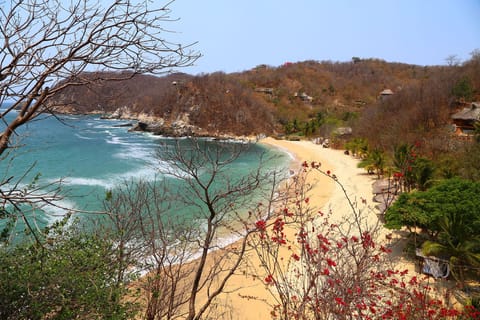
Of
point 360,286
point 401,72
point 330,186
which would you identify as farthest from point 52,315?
point 401,72

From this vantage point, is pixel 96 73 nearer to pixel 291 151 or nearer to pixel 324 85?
pixel 291 151

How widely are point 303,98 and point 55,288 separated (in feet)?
207

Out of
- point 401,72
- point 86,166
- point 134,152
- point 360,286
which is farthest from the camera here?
point 401,72

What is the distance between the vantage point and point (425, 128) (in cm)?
2225

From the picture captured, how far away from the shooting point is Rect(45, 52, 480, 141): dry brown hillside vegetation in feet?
10.8

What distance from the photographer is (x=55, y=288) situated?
12.0 feet

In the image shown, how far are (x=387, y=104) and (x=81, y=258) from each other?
3246 cm

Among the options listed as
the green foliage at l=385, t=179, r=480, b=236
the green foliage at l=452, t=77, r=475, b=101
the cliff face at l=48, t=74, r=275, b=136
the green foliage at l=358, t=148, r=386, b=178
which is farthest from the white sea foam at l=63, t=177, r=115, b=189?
the green foliage at l=452, t=77, r=475, b=101

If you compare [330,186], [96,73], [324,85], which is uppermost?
[324,85]

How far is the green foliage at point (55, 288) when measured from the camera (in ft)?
11.7

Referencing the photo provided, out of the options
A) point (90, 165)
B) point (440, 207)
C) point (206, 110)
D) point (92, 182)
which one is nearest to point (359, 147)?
point (440, 207)

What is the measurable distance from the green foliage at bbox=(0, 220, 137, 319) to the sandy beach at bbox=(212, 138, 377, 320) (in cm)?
220

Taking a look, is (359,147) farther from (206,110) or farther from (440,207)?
(206,110)

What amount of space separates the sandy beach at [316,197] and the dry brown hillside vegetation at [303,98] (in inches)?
137
